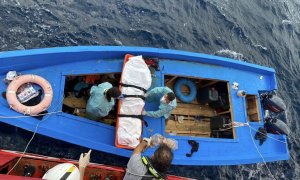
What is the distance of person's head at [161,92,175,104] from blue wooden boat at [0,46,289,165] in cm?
62

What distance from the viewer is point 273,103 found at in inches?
298

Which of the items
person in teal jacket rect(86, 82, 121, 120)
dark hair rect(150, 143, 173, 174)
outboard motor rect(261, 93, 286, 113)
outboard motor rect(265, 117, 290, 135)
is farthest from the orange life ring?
outboard motor rect(265, 117, 290, 135)

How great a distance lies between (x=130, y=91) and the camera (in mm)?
6395

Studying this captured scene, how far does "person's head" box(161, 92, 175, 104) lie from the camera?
6.09m

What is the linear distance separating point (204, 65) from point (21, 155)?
13.9ft

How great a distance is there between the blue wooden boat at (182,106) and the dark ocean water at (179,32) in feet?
4.12

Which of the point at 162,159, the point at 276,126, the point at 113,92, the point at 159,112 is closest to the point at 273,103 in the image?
the point at 276,126

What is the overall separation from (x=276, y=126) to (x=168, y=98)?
2993 millimetres

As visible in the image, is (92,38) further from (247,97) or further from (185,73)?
(247,97)

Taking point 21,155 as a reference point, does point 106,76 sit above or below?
above

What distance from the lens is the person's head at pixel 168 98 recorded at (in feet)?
20.0

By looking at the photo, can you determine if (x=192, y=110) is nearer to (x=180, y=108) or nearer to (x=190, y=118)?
(x=190, y=118)

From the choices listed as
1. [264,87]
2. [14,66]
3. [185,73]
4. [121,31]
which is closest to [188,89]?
[185,73]

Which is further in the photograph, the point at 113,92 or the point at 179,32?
the point at 179,32
